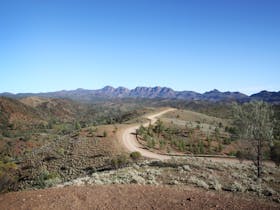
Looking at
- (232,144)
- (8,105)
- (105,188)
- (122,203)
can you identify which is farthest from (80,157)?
(8,105)

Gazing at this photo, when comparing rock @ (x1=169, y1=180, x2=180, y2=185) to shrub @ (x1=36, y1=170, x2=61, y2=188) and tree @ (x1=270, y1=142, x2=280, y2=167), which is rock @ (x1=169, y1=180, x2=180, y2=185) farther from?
tree @ (x1=270, y1=142, x2=280, y2=167)

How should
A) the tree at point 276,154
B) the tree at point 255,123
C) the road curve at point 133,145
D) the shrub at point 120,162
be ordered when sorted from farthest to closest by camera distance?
the road curve at point 133,145 < the shrub at point 120,162 < the tree at point 276,154 < the tree at point 255,123

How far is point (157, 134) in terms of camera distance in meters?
51.4

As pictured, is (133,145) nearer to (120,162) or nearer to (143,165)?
(120,162)

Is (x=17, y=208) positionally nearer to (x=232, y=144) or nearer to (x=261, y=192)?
(x=261, y=192)

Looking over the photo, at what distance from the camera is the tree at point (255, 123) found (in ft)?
68.4

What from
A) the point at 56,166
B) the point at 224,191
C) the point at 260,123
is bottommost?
the point at 56,166

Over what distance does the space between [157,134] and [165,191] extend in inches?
1520

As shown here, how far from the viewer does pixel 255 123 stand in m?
21.2

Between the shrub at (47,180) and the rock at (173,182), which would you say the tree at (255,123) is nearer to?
the rock at (173,182)

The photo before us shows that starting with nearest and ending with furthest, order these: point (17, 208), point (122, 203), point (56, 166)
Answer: point (17, 208) → point (122, 203) → point (56, 166)

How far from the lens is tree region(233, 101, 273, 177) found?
20859 mm

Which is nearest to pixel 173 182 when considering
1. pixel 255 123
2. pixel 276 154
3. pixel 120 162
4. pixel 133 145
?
pixel 255 123

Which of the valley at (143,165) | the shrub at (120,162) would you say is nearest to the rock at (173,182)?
the valley at (143,165)
